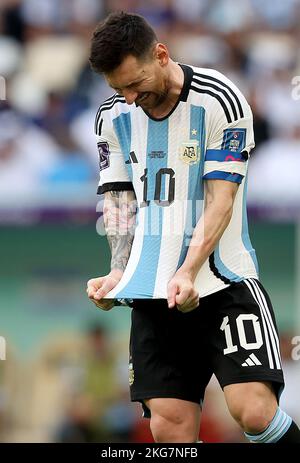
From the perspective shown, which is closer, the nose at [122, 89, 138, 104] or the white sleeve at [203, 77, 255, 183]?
the nose at [122, 89, 138, 104]

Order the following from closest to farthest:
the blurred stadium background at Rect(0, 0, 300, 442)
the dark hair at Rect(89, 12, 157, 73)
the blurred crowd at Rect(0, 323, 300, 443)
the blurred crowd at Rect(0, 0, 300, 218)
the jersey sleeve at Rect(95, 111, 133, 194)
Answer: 1. the dark hair at Rect(89, 12, 157, 73)
2. the jersey sleeve at Rect(95, 111, 133, 194)
3. the blurred crowd at Rect(0, 323, 300, 443)
4. the blurred stadium background at Rect(0, 0, 300, 442)
5. the blurred crowd at Rect(0, 0, 300, 218)

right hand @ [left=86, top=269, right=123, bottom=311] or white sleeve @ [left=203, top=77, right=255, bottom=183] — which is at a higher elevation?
white sleeve @ [left=203, top=77, right=255, bottom=183]

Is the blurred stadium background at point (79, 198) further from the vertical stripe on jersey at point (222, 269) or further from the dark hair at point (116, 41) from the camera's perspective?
the dark hair at point (116, 41)

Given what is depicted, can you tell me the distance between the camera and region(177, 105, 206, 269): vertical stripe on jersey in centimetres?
559

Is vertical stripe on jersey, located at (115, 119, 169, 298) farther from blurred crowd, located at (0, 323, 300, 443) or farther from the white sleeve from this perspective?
blurred crowd, located at (0, 323, 300, 443)

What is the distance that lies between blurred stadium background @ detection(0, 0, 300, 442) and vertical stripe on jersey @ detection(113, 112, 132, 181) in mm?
5733

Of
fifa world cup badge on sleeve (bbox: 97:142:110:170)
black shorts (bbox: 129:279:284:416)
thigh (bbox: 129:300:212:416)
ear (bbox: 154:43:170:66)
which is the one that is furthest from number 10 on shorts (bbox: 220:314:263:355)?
ear (bbox: 154:43:170:66)

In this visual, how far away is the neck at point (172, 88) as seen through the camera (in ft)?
18.3

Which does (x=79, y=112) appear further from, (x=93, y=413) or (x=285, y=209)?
(x=93, y=413)

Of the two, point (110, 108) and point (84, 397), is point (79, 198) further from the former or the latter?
point (110, 108)

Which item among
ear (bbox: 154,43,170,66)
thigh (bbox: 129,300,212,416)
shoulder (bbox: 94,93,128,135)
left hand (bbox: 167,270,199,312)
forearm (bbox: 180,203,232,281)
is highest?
ear (bbox: 154,43,170,66)

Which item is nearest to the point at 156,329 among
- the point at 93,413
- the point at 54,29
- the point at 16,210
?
the point at 93,413

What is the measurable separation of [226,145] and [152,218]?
0.53 m
